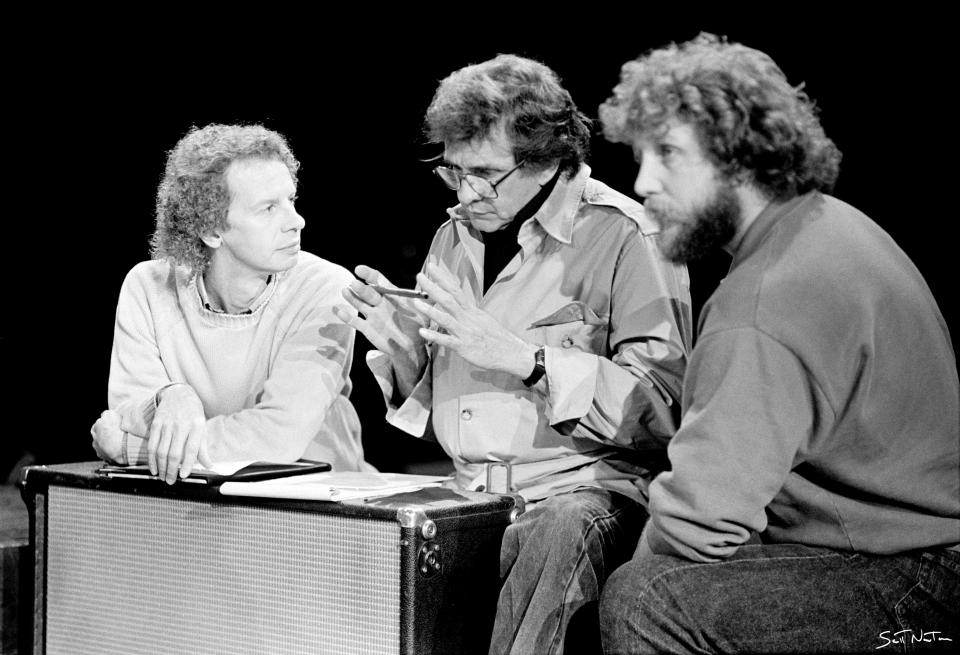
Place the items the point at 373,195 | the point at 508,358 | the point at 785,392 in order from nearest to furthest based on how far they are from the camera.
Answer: the point at 785,392
the point at 508,358
the point at 373,195

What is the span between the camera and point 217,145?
8.54ft

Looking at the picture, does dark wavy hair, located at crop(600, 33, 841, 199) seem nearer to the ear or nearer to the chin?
the chin

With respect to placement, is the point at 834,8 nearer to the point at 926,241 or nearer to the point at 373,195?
the point at 926,241

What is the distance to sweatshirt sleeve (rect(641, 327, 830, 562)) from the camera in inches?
59.4

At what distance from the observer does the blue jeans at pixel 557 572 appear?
1833 millimetres

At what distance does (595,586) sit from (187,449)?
852 mm

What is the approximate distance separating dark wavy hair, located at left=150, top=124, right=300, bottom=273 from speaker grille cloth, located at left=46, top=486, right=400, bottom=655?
65cm

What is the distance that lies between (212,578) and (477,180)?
969mm

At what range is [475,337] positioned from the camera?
203 centimetres

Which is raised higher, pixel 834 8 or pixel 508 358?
pixel 834 8

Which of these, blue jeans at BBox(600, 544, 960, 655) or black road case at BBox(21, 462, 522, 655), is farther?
black road case at BBox(21, 462, 522, 655)

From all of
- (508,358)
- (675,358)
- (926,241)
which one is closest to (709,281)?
(926,241)
